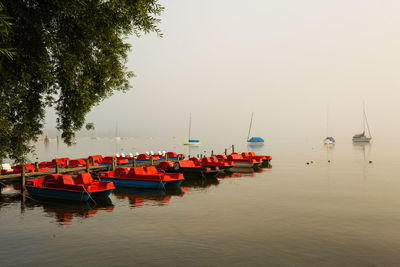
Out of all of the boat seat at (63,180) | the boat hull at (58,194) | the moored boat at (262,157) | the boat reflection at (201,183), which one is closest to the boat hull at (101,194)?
the boat hull at (58,194)

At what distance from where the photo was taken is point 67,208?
24.5m

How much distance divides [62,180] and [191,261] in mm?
16117

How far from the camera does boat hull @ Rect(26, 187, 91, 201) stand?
1001 inches

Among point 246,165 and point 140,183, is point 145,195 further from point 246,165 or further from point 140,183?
point 246,165

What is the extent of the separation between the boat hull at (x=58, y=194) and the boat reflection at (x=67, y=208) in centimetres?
38

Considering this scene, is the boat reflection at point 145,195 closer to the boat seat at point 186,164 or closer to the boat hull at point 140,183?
the boat hull at point 140,183

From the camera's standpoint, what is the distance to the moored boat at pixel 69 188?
2547 centimetres

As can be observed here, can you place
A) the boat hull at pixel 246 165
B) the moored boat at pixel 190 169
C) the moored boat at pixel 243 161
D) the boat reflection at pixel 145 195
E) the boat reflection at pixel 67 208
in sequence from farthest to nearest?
the boat hull at pixel 246 165
the moored boat at pixel 243 161
the moored boat at pixel 190 169
the boat reflection at pixel 145 195
the boat reflection at pixel 67 208

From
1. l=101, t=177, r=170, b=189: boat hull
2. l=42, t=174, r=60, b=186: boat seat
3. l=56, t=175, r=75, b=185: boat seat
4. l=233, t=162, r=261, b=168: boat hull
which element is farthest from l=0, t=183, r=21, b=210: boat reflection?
l=233, t=162, r=261, b=168: boat hull

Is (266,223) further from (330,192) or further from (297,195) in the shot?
(330,192)

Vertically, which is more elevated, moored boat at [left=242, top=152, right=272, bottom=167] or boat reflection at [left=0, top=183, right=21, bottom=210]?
moored boat at [left=242, top=152, right=272, bottom=167]

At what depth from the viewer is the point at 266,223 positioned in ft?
67.1

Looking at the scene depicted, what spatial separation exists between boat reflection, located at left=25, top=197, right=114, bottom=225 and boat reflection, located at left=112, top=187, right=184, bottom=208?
185 cm

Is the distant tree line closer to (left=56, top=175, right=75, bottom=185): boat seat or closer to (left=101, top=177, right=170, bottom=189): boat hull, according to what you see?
(left=56, top=175, right=75, bottom=185): boat seat
